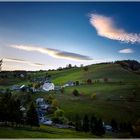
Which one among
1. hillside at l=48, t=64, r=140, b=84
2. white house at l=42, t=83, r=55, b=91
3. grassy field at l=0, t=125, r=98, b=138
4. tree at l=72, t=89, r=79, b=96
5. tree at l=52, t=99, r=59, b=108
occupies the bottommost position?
grassy field at l=0, t=125, r=98, b=138

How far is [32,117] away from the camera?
6250 mm

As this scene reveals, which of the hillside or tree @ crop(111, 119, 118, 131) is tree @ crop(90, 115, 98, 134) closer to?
tree @ crop(111, 119, 118, 131)

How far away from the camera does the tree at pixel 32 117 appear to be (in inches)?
245

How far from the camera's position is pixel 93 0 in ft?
21.0

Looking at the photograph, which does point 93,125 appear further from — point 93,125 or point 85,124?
point 85,124

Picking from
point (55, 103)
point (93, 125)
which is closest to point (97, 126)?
point (93, 125)

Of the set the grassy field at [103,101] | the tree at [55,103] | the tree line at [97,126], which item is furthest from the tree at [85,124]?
the tree at [55,103]

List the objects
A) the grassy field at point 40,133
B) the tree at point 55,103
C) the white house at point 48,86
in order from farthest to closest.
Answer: the white house at point 48,86
the tree at point 55,103
the grassy field at point 40,133

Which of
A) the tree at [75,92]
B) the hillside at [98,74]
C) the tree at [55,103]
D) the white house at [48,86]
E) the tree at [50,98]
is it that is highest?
the hillside at [98,74]

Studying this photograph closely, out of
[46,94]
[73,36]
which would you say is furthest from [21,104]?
[73,36]

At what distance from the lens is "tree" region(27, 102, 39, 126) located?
6230 mm

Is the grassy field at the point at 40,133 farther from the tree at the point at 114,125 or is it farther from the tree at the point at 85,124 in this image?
the tree at the point at 114,125

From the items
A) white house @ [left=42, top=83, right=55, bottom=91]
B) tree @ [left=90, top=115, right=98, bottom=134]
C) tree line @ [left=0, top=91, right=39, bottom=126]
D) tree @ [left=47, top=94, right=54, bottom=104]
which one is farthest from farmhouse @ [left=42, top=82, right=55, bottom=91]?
tree @ [left=90, top=115, right=98, bottom=134]

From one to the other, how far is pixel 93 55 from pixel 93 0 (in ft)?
2.70
